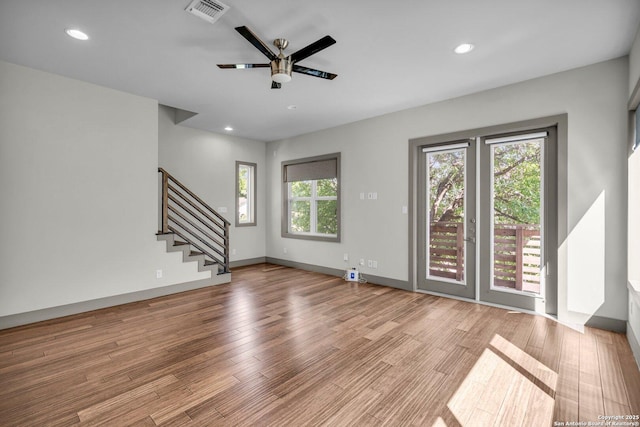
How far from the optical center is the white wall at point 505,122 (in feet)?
10.1

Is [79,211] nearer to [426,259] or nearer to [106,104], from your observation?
[106,104]

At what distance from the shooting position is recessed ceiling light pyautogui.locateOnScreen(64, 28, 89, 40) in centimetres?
266

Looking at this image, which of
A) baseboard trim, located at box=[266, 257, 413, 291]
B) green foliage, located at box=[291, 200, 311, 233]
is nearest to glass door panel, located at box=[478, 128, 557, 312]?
baseboard trim, located at box=[266, 257, 413, 291]

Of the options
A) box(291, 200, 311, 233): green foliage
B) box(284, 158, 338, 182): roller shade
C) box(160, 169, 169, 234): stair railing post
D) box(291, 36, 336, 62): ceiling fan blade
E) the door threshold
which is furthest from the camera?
box(291, 200, 311, 233): green foliage

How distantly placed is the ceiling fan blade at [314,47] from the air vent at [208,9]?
2.15 ft

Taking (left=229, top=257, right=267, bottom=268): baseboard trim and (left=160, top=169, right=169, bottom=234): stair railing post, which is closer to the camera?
(left=160, top=169, right=169, bottom=234): stair railing post

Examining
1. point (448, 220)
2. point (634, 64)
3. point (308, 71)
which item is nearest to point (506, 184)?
point (448, 220)

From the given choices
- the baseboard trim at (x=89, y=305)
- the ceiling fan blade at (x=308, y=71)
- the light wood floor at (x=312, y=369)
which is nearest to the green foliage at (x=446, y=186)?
the light wood floor at (x=312, y=369)

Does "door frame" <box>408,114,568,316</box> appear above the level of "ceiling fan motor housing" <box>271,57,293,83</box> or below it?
below

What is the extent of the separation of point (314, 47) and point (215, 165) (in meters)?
4.20

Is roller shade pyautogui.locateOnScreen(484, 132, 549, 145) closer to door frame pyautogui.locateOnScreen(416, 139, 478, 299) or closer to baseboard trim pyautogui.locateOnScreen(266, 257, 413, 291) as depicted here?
door frame pyautogui.locateOnScreen(416, 139, 478, 299)

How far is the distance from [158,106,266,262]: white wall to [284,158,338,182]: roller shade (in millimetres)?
851

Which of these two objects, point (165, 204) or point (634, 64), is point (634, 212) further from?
point (165, 204)

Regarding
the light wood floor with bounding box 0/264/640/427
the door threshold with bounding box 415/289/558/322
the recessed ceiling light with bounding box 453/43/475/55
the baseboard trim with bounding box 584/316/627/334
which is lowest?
the light wood floor with bounding box 0/264/640/427
